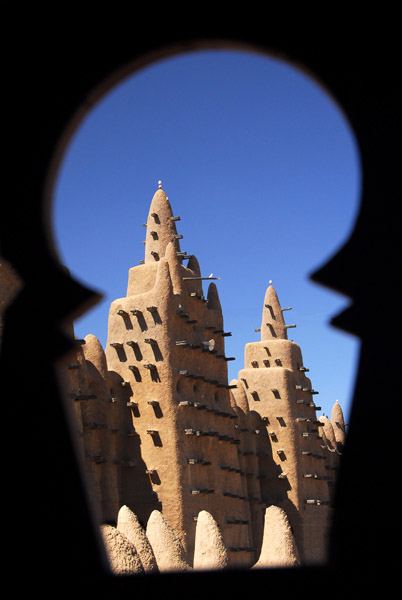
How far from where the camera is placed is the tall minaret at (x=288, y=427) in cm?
3416

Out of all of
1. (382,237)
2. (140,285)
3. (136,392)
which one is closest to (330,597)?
(382,237)

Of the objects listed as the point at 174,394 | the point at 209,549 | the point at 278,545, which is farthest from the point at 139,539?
the point at 174,394

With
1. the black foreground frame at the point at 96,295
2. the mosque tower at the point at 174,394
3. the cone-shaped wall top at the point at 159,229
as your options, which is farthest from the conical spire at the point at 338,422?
the black foreground frame at the point at 96,295

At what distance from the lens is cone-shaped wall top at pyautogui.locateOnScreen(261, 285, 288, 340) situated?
3884cm

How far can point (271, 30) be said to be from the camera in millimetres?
4363

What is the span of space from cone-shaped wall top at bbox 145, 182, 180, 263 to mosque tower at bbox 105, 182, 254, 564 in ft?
0.12

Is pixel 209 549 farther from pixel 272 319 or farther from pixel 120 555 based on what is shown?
pixel 272 319

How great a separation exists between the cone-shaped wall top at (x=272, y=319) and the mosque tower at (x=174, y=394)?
7864mm

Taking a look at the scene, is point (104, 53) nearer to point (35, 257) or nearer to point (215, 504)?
point (35, 257)

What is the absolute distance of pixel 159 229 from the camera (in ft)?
101

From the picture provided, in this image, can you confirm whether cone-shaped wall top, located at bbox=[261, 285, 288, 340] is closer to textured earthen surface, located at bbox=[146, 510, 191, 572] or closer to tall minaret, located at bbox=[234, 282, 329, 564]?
tall minaret, located at bbox=[234, 282, 329, 564]

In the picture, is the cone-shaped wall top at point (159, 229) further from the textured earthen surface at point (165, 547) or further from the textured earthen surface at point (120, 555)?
the textured earthen surface at point (120, 555)

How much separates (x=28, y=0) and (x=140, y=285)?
25248mm

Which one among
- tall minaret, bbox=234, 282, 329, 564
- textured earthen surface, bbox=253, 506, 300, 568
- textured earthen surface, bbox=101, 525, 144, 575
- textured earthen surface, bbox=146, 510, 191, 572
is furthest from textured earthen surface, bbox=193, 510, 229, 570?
tall minaret, bbox=234, 282, 329, 564
